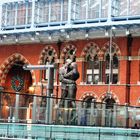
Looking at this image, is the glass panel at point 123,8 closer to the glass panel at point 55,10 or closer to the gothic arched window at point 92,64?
the gothic arched window at point 92,64

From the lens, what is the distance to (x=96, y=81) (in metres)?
37.8

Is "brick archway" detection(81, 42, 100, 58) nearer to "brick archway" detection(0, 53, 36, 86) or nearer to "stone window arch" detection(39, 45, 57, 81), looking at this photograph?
"stone window arch" detection(39, 45, 57, 81)

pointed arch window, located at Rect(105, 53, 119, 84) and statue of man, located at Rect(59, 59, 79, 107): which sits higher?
pointed arch window, located at Rect(105, 53, 119, 84)

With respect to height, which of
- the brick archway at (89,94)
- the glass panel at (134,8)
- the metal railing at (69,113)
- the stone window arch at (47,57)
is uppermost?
the glass panel at (134,8)

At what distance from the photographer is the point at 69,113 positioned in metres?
21.4

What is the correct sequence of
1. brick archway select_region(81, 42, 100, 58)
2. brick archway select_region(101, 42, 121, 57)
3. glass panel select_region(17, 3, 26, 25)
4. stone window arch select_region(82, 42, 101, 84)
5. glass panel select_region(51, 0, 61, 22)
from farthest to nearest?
glass panel select_region(17, 3, 26, 25), glass panel select_region(51, 0, 61, 22), stone window arch select_region(82, 42, 101, 84), brick archway select_region(81, 42, 100, 58), brick archway select_region(101, 42, 121, 57)

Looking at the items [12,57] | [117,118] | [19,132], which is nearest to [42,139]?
[19,132]

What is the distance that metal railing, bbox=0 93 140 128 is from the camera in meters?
18.1

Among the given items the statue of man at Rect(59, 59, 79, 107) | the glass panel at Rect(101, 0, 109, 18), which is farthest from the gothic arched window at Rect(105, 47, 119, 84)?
the statue of man at Rect(59, 59, 79, 107)

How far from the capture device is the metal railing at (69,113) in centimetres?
1812

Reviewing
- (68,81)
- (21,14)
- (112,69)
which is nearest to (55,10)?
(21,14)

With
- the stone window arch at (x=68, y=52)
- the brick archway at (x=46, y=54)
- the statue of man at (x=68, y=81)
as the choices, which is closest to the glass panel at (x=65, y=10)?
the stone window arch at (x=68, y=52)

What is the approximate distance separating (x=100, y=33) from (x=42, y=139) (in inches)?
776

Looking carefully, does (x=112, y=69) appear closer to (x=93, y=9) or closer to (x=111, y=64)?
(x=111, y=64)
